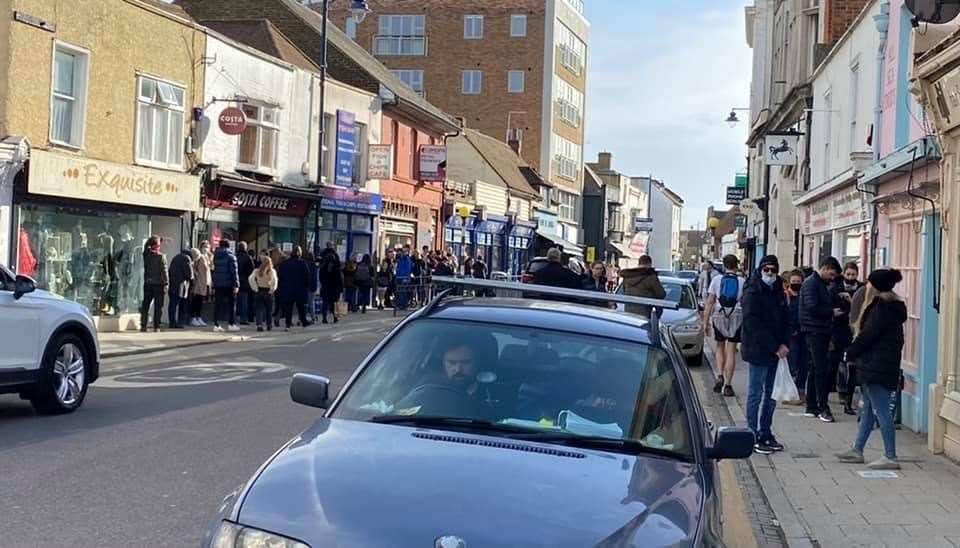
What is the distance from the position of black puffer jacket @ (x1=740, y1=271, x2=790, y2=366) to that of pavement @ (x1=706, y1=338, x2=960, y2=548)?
1.00 m

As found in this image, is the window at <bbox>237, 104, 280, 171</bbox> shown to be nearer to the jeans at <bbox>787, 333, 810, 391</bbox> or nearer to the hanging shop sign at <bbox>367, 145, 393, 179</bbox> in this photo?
the hanging shop sign at <bbox>367, 145, 393, 179</bbox>

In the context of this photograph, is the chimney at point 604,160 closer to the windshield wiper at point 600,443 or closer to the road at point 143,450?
the road at point 143,450

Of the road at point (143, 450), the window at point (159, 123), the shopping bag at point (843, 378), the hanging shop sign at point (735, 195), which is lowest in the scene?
the road at point (143, 450)

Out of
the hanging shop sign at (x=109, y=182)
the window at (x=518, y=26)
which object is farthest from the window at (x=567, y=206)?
the hanging shop sign at (x=109, y=182)

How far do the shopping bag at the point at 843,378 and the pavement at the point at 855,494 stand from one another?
1718mm

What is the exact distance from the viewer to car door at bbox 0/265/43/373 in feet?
32.4

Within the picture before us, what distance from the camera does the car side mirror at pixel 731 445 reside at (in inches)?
186

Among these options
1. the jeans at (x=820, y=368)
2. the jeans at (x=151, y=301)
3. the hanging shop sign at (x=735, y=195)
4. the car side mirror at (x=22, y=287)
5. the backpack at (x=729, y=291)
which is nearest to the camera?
the car side mirror at (x=22, y=287)

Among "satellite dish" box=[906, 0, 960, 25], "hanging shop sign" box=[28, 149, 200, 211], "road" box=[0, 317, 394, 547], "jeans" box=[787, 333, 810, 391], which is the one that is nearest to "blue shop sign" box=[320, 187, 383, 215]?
"hanging shop sign" box=[28, 149, 200, 211]

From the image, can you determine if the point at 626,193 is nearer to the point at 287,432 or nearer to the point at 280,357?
the point at 280,357

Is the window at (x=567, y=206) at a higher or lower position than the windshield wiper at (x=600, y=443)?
higher

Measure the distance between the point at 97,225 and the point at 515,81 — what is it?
43.5 metres

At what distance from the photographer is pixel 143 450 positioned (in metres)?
8.80

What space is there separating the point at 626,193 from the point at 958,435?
83.4 metres
